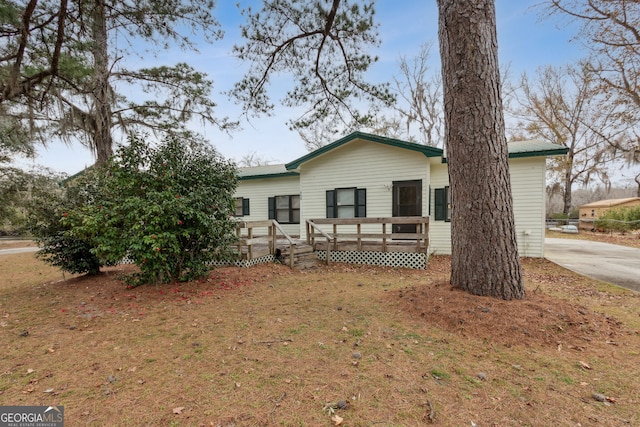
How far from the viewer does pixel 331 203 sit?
10.5 metres

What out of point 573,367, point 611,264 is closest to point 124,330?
point 573,367

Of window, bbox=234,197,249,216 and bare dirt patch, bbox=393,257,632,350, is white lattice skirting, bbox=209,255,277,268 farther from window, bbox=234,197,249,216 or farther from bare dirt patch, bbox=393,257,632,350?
window, bbox=234,197,249,216

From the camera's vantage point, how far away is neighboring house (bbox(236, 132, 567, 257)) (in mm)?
8852

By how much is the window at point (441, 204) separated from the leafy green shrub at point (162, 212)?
23.3ft

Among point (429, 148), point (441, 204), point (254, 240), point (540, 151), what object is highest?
point (429, 148)

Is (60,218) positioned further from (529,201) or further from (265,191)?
(529,201)

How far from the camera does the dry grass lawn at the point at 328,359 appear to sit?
2.08 m

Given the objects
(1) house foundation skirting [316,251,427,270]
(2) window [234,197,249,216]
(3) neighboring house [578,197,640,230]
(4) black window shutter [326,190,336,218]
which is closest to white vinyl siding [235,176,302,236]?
(2) window [234,197,249,216]

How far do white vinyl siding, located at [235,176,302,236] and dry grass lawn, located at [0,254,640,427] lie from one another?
7.56 metres

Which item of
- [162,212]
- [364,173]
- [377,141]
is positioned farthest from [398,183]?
[162,212]

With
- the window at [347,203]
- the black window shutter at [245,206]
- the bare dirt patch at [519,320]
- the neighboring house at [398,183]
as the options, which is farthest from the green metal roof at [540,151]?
the black window shutter at [245,206]

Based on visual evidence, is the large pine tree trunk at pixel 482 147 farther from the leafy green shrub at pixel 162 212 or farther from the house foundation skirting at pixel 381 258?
the leafy green shrub at pixel 162 212

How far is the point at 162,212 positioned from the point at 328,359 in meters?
3.57

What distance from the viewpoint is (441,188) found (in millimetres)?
9766
